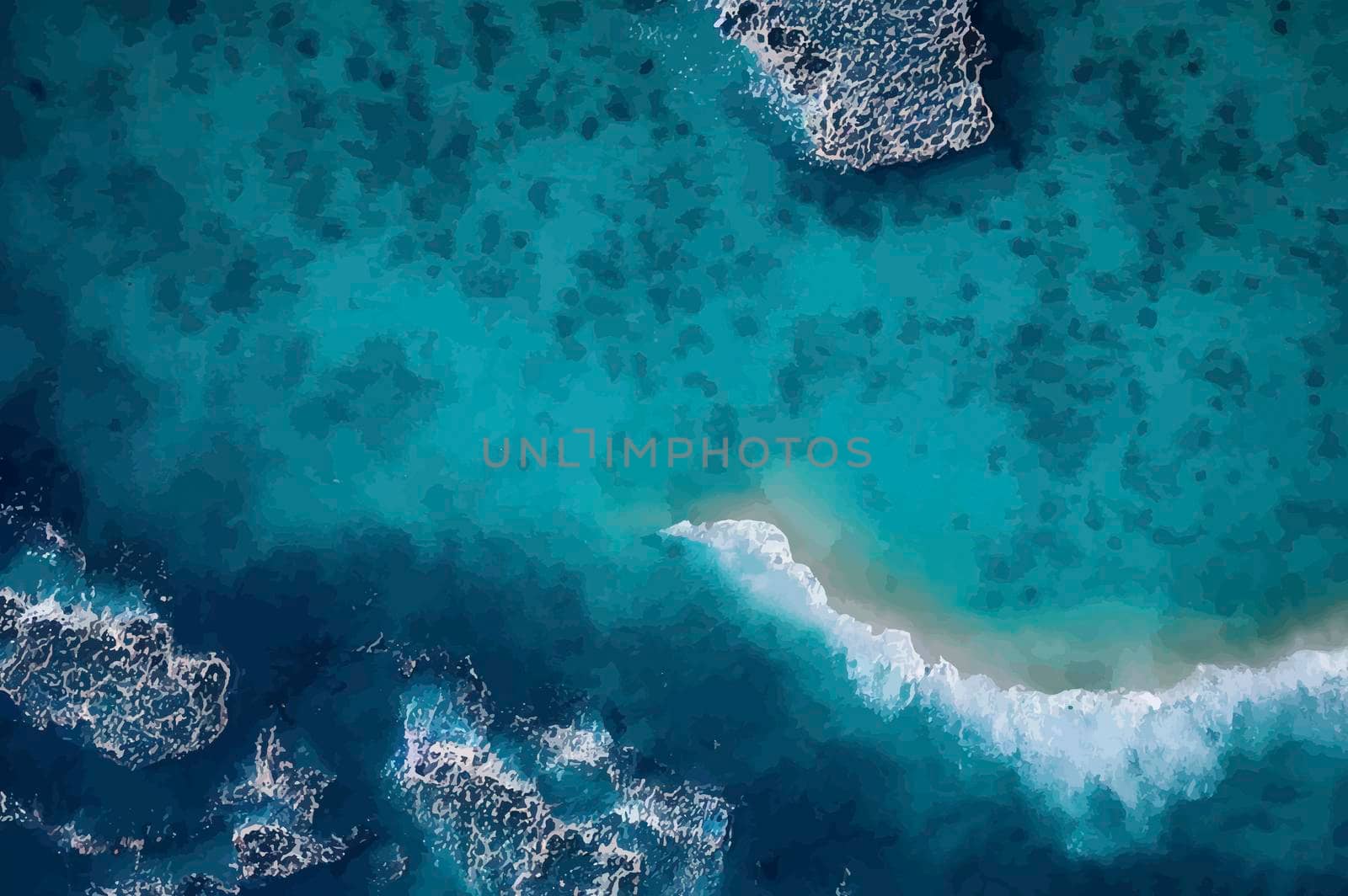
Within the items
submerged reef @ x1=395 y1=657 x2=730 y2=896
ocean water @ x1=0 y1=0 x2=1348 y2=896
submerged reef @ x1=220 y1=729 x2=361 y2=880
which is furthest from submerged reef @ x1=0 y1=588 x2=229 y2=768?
submerged reef @ x1=395 y1=657 x2=730 y2=896

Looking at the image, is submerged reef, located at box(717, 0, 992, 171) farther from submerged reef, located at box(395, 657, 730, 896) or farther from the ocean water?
submerged reef, located at box(395, 657, 730, 896)

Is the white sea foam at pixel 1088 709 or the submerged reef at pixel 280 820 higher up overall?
the white sea foam at pixel 1088 709

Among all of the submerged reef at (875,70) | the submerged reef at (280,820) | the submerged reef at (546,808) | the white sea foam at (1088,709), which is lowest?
the submerged reef at (280,820)

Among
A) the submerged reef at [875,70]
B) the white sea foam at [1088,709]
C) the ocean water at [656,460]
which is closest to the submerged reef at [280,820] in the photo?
the ocean water at [656,460]

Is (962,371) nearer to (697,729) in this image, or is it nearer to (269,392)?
(697,729)

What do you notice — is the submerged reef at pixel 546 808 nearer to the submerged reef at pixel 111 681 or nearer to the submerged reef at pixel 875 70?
the submerged reef at pixel 111 681

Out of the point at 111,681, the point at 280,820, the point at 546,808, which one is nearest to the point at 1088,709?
the point at 546,808

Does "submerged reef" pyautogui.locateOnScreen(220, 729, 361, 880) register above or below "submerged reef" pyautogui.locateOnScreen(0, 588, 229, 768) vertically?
below
